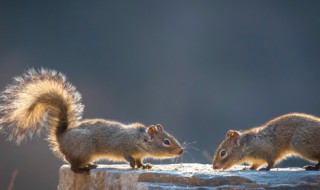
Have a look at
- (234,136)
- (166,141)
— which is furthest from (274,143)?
(166,141)

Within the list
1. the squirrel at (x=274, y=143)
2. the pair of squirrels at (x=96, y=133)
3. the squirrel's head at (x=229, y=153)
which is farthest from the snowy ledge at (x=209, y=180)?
the squirrel's head at (x=229, y=153)

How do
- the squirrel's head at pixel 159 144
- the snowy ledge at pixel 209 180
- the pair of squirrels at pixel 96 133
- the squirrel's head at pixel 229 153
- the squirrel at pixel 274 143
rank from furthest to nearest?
the squirrel's head at pixel 159 144 < the squirrel's head at pixel 229 153 < the pair of squirrels at pixel 96 133 < the squirrel at pixel 274 143 < the snowy ledge at pixel 209 180

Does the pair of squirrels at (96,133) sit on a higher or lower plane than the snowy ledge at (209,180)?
higher

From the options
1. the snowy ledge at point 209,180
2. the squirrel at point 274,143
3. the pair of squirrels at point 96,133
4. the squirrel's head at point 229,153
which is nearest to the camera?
the snowy ledge at point 209,180

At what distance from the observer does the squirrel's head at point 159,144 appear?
6.32m

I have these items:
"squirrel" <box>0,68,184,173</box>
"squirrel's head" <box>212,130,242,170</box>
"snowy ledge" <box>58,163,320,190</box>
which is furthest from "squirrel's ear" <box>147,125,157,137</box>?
"snowy ledge" <box>58,163,320,190</box>

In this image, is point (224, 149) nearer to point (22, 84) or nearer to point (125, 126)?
point (125, 126)

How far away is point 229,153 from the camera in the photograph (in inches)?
244

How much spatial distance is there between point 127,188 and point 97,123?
4.50ft

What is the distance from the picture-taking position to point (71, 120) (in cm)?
650

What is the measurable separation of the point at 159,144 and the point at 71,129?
40.4 inches

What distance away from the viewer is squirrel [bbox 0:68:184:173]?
616 centimetres

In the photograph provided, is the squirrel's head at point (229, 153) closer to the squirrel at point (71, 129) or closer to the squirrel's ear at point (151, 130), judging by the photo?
the squirrel at point (71, 129)

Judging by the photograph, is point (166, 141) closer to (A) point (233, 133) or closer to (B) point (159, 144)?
(B) point (159, 144)
